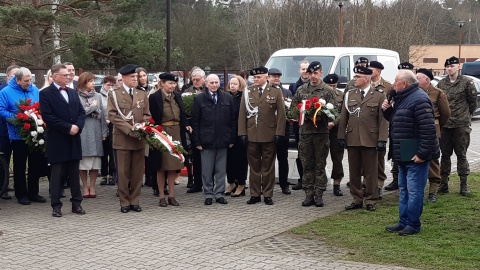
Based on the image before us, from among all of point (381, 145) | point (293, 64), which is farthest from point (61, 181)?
point (293, 64)

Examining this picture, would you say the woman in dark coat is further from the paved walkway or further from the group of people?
the paved walkway

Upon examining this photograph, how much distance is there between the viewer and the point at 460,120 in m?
11.0

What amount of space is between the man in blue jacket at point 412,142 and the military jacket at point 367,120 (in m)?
1.27

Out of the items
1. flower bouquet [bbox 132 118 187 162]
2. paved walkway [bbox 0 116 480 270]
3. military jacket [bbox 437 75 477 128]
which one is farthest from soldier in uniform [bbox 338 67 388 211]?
flower bouquet [bbox 132 118 187 162]

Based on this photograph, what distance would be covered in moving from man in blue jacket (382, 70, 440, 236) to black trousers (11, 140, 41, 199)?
5697 millimetres

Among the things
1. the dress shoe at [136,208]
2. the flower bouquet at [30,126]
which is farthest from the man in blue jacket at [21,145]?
the dress shoe at [136,208]

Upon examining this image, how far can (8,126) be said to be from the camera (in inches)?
426

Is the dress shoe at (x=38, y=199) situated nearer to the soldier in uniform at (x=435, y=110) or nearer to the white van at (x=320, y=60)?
the soldier in uniform at (x=435, y=110)

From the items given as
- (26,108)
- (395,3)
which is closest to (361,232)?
(26,108)

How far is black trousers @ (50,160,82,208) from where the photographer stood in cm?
988

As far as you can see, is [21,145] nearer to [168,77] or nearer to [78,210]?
[78,210]

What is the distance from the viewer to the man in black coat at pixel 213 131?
1089cm

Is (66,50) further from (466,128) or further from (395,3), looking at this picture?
(395,3)

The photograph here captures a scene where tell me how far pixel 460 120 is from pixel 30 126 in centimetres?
664
